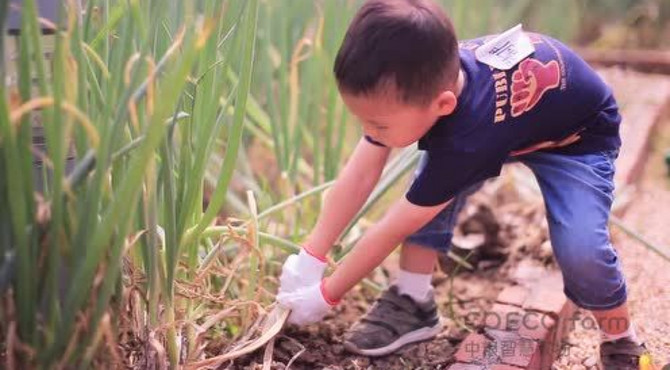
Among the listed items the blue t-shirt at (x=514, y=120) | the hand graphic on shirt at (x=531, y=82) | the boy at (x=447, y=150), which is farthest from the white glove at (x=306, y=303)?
the hand graphic on shirt at (x=531, y=82)

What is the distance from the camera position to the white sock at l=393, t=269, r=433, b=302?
2021mm

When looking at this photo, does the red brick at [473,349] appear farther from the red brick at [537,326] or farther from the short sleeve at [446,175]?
the short sleeve at [446,175]

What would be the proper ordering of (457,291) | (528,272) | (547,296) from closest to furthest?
(547,296) → (528,272) → (457,291)

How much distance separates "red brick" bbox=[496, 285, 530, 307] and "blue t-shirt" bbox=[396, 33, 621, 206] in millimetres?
339

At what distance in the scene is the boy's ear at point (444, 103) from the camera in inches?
62.3

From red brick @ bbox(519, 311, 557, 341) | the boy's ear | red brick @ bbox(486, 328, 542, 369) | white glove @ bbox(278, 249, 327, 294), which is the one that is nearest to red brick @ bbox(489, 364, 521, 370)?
red brick @ bbox(486, 328, 542, 369)

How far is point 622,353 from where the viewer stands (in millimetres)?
1829

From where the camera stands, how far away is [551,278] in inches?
85.6

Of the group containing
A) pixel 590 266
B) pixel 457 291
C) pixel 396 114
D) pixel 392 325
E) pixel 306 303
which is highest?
pixel 396 114

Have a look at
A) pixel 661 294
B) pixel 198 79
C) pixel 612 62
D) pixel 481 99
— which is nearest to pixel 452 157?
pixel 481 99

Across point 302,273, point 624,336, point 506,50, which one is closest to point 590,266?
point 624,336

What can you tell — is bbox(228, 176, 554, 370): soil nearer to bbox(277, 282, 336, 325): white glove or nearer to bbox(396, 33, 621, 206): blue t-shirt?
bbox(277, 282, 336, 325): white glove

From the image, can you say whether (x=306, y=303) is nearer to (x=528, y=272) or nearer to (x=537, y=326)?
(x=537, y=326)

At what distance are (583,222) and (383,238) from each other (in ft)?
1.17
